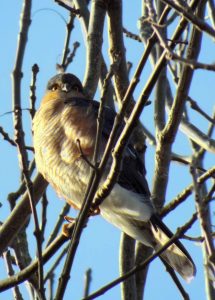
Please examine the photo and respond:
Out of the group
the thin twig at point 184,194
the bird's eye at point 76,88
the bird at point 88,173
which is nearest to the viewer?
the thin twig at point 184,194

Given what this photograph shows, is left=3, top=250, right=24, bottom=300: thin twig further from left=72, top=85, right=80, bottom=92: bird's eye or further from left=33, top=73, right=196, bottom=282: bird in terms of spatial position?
left=72, top=85, right=80, bottom=92: bird's eye

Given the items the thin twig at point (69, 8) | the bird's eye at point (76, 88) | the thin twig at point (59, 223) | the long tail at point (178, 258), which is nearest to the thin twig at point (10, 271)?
the thin twig at point (59, 223)

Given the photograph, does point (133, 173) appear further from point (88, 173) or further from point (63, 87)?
point (63, 87)

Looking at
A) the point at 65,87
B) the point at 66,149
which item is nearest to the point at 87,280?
the point at 66,149

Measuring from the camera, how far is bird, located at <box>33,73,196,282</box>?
427 cm

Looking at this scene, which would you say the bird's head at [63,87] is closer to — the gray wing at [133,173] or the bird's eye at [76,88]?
the bird's eye at [76,88]

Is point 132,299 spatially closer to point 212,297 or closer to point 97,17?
point 212,297

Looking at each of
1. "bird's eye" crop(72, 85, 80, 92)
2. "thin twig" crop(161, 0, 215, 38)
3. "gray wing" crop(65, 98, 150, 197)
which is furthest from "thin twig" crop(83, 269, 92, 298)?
"thin twig" crop(161, 0, 215, 38)

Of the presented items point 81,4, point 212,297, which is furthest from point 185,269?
point 81,4

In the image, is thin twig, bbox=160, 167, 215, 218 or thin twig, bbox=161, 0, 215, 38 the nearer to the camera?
thin twig, bbox=161, 0, 215, 38

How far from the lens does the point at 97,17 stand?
15.2 feet

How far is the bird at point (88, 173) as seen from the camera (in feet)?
14.0

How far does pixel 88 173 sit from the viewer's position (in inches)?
180

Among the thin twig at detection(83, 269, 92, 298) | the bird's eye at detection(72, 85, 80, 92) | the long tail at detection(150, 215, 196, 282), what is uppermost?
the bird's eye at detection(72, 85, 80, 92)
